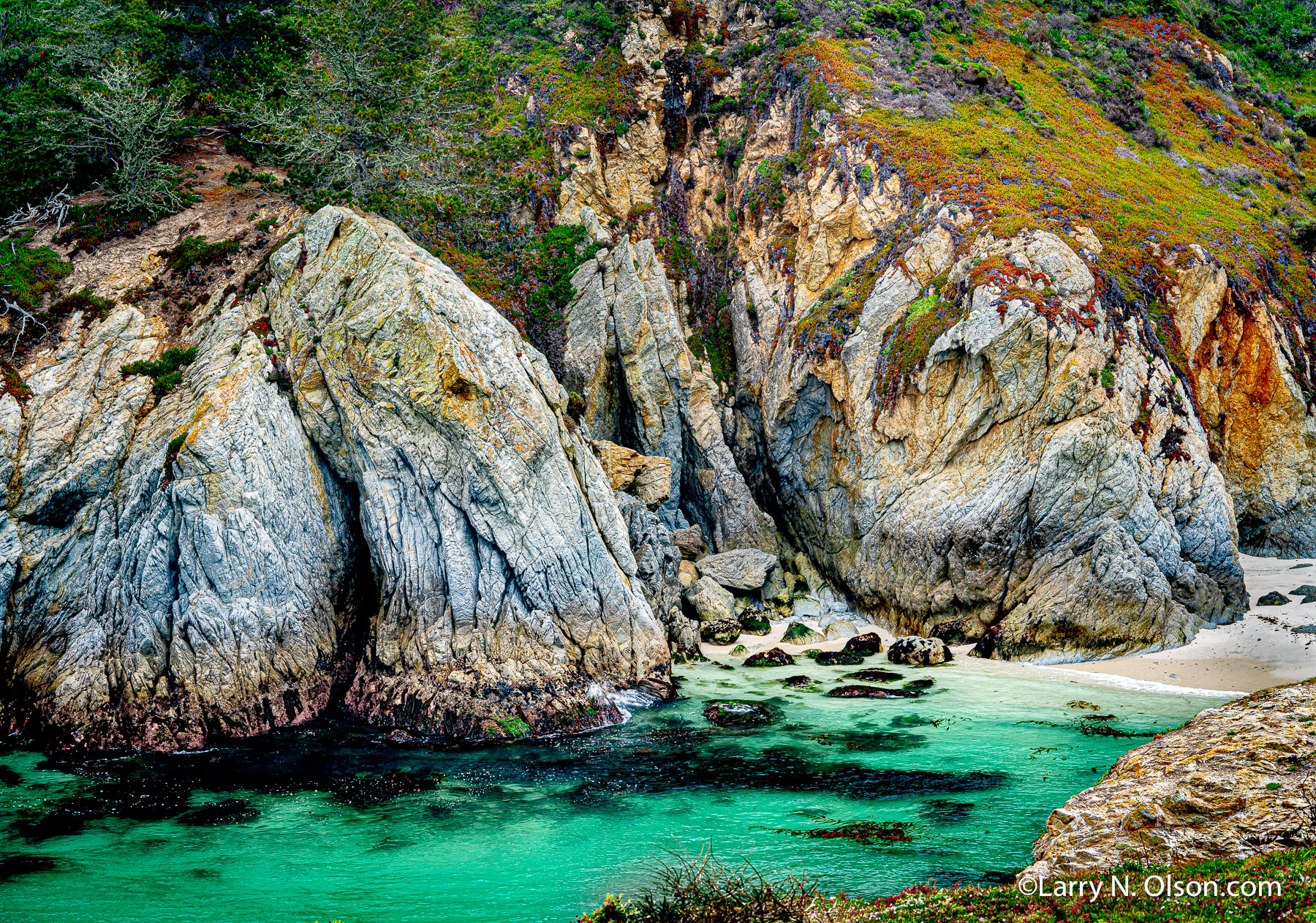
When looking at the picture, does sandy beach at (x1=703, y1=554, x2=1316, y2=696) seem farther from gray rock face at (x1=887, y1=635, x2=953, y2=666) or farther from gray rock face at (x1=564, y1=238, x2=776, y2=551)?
gray rock face at (x1=564, y1=238, x2=776, y2=551)

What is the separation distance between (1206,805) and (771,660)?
18.2 m

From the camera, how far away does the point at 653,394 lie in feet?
126

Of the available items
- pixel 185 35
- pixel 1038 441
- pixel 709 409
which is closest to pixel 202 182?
pixel 185 35

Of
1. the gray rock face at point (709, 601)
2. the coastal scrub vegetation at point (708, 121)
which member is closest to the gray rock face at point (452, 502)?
the gray rock face at point (709, 601)

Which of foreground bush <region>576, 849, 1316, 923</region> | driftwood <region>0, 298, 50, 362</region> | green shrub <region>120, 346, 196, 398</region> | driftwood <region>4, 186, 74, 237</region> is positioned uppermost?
driftwood <region>4, 186, 74, 237</region>

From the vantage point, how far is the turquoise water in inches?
494

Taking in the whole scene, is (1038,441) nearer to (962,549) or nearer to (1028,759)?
(962,549)

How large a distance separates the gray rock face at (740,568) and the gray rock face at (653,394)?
221 cm

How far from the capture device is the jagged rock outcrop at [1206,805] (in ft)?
31.9

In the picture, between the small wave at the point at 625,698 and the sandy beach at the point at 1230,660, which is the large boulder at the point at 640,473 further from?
the small wave at the point at 625,698

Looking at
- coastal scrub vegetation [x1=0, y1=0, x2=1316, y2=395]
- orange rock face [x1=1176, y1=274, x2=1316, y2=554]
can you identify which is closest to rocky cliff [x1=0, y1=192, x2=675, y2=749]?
coastal scrub vegetation [x1=0, y1=0, x2=1316, y2=395]

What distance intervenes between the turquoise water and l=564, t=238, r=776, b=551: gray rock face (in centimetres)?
1617

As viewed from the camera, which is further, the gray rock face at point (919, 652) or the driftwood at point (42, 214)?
the driftwood at point (42, 214)

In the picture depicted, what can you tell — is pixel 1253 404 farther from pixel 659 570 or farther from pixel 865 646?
pixel 659 570
